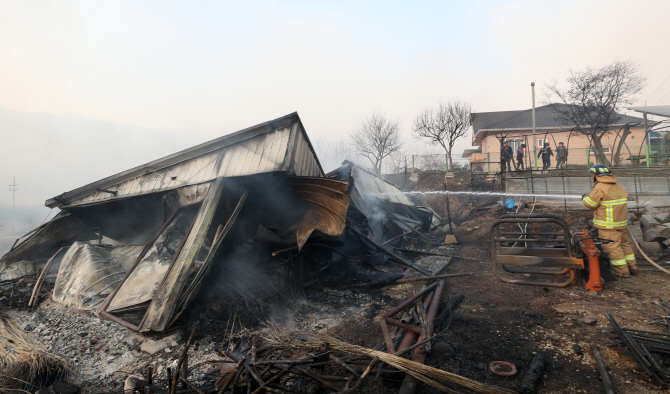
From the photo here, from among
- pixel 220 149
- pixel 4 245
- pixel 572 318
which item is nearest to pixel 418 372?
pixel 572 318

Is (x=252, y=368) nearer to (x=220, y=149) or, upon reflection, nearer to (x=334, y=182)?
(x=334, y=182)

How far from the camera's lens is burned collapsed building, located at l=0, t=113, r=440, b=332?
4.52 metres

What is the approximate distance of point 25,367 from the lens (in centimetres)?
289

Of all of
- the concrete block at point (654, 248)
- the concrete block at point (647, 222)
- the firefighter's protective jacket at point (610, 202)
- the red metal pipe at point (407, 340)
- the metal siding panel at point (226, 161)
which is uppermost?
the metal siding panel at point (226, 161)

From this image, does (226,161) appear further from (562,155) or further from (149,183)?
(562,155)

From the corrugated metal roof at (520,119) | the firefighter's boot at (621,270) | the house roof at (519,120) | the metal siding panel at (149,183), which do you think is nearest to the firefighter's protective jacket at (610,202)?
the firefighter's boot at (621,270)

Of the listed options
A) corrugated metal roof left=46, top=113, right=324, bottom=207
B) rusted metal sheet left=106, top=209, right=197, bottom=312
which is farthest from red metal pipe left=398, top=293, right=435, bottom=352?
rusted metal sheet left=106, top=209, right=197, bottom=312

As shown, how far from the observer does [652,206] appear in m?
9.05

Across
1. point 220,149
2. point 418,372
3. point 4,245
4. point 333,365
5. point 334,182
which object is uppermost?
point 220,149

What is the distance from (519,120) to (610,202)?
2447 centimetres

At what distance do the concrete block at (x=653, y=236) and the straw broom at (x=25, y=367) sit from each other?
33.7 feet

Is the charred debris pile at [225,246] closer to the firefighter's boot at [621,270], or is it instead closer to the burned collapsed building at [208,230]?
the burned collapsed building at [208,230]

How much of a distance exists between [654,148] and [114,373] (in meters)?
19.6

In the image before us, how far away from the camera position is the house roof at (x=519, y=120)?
22.7 metres
